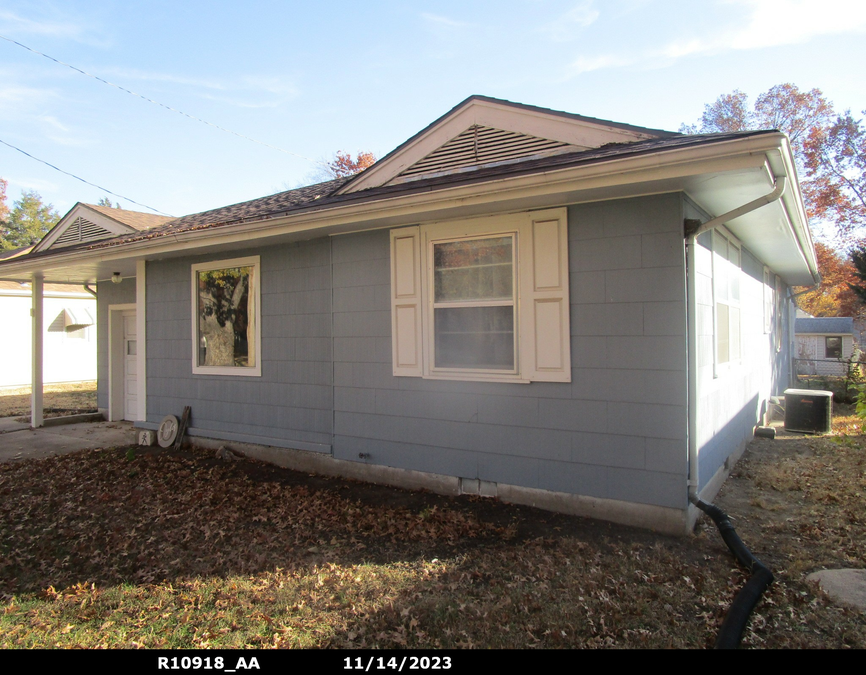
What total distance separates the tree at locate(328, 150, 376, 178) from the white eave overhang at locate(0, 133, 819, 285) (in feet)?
75.9

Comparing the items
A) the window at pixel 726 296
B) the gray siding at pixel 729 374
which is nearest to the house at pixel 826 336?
the gray siding at pixel 729 374

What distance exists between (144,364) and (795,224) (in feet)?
31.1

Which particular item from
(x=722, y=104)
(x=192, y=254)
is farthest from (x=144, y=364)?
(x=722, y=104)

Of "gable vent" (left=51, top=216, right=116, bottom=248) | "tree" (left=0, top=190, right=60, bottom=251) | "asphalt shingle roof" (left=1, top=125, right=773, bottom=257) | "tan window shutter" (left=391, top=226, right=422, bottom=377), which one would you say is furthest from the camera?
"tree" (left=0, top=190, right=60, bottom=251)

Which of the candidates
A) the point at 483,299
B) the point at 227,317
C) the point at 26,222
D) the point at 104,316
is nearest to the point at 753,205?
the point at 483,299

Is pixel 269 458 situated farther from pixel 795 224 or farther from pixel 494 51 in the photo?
pixel 494 51

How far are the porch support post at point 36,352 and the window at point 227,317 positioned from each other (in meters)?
4.32

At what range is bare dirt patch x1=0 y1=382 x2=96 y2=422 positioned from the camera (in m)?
11.9

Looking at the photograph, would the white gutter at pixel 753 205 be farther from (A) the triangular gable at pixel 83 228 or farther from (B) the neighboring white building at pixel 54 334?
(B) the neighboring white building at pixel 54 334

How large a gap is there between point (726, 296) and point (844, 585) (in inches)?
138

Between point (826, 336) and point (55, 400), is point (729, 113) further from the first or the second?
point (55, 400)

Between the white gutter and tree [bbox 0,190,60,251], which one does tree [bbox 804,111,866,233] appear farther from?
tree [bbox 0,190,60,251]

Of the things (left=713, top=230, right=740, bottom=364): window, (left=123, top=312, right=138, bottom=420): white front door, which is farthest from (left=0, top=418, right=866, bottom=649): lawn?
(left=123, top=312, right=138, bottom=420): white front door
